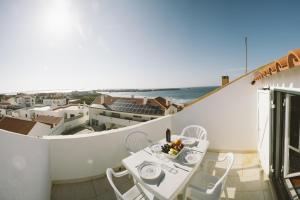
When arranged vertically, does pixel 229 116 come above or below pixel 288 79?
below

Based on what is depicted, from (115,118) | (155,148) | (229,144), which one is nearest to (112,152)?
(155,148)

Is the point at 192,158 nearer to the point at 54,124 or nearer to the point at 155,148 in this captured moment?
the point at 155,148

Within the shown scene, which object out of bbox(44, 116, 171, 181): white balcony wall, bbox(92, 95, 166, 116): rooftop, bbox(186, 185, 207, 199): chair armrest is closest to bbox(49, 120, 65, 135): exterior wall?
bbox(92, 95, 166, 116): rooftop

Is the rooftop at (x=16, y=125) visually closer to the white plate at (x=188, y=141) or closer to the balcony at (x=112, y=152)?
the balcony at (x=112, y=152)

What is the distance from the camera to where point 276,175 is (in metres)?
2.40

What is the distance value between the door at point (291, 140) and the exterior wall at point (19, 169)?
323cm

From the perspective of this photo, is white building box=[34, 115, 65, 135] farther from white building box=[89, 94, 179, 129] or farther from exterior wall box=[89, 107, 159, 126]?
white building box=[89, 94, 179, 129]

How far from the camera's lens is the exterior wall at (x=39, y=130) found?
1306cm

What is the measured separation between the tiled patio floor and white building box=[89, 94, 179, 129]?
53.1 feet

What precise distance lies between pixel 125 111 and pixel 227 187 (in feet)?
61.7

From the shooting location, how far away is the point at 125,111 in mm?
20688

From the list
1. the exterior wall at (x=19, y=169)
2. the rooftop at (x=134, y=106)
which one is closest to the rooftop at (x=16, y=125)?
the rooftop at (x=134, y=106)

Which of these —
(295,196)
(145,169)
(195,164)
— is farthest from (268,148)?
(145,169)

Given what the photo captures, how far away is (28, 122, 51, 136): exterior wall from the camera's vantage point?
13.1 metres
